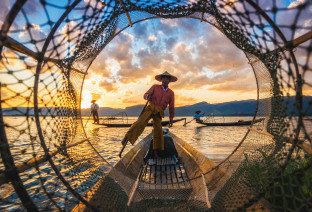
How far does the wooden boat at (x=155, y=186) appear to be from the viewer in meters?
2.24

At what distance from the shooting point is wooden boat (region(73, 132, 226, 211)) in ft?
7.36

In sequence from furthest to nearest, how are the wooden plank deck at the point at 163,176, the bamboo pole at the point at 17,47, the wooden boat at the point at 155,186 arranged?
the wooden plank deck at the point at 163,176 < the wooden boat at the point at 155,186 < the bamboo pole at the point at 17,47

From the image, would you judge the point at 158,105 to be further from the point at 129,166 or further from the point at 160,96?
the point at 129,166

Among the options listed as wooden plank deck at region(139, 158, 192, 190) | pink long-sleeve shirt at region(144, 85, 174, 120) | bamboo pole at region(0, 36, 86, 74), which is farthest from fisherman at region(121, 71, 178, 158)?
bamboo pole at region(0, 36, 86, 74)

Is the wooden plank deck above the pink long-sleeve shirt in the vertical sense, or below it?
below

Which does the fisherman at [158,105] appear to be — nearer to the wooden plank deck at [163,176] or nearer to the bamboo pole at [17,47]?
the wooden plank deck at [163,176]

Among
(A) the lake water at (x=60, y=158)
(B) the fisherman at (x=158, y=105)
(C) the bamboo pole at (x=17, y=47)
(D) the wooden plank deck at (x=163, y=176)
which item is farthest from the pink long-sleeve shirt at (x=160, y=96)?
(C) the bamboo pole at (x=17, y=47)

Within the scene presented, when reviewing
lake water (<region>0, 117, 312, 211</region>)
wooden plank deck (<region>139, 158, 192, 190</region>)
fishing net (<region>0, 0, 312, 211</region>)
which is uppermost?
fishing net (<region>0, 0, 312, 211</region>)

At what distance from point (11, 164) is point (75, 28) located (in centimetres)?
160

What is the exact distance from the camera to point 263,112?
3.22 m

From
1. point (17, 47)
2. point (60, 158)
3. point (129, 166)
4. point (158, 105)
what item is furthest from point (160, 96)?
point (60, 158)

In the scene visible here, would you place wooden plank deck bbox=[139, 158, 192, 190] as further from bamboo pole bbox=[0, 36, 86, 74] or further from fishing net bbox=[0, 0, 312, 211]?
bamboo pole bbox=[0, 36, 86, 74]

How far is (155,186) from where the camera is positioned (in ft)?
10.9

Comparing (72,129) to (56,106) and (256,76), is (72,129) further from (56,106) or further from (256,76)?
(256,76)
